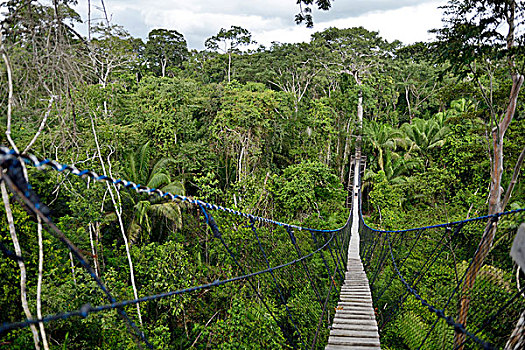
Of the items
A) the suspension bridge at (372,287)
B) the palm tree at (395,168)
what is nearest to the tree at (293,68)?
the palm tree at (395,168)

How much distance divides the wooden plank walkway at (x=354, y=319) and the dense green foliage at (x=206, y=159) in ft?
2.51

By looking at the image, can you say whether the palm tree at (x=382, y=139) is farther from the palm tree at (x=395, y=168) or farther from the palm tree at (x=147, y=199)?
the palm tree at (x=147, y=199)

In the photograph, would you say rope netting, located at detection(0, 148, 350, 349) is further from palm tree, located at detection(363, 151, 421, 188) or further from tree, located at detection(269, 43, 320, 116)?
tree, located at detection(269, 43, 320, 116)

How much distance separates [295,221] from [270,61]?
234 inches

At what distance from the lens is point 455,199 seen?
7109mm

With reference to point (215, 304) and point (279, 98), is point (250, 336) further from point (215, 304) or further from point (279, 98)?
point (279, 98)

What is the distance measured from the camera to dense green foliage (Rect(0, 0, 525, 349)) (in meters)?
3.50

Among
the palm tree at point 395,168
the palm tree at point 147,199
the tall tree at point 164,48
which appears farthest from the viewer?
the tall tree at point 164,48

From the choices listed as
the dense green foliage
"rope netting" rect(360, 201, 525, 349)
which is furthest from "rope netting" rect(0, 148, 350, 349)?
"rope netting" rect(360, 201, 525, 349)

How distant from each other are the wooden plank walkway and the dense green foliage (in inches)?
30.1

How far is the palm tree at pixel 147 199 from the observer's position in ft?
17.1

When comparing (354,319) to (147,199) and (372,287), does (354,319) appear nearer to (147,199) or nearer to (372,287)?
(372,287)

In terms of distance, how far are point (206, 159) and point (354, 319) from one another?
4.71 metres

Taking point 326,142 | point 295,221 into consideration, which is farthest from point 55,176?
point 326,142
